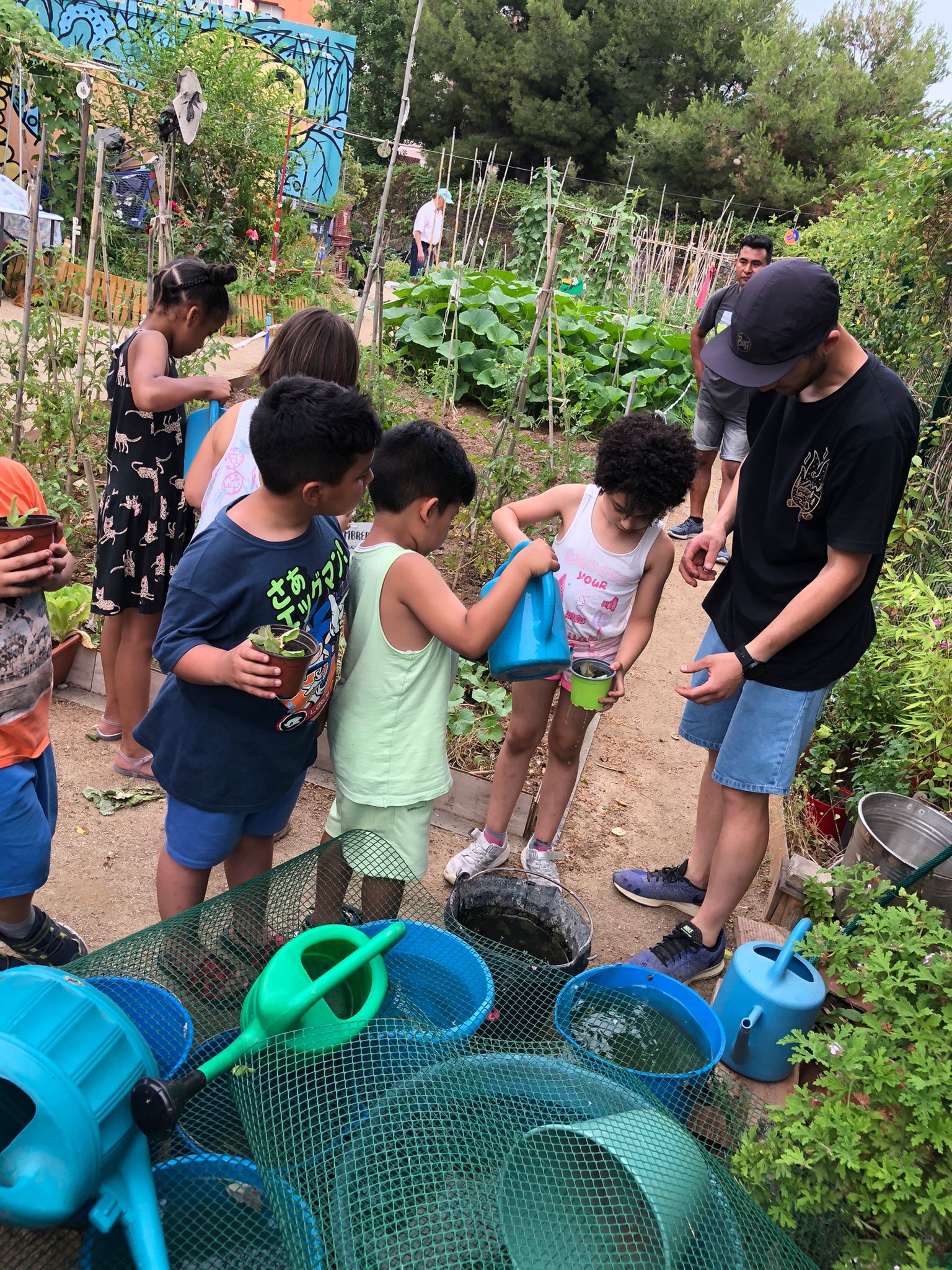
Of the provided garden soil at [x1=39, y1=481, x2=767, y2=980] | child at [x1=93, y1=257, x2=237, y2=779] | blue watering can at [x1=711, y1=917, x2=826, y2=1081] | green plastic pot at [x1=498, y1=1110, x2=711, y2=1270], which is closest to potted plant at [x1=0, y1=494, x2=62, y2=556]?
garden soil at [x1=39, y1=481, x2=767, y2=980]

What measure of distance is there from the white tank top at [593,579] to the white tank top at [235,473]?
942 millimetres

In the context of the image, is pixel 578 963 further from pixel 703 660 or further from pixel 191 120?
pixel 191 120

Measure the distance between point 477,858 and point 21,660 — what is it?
1.68m

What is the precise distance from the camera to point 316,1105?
127cm

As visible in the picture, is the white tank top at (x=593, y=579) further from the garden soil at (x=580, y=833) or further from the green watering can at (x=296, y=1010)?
the green watering can at (x=296, y=1010)

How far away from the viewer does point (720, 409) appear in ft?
19.1

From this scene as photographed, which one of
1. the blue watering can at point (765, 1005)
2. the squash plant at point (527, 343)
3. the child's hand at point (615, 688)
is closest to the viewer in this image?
the blue watering can at point (765, 1005)

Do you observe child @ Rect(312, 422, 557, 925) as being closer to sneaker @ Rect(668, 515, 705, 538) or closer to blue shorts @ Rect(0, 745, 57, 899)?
blue shorts @ Rect(0, 745, 57, 899)

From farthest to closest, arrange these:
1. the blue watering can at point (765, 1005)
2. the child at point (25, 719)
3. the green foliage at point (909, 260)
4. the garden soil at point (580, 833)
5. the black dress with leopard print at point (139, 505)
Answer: the green foliage at point (909, 260) < the black dress with leopard print at point (139, 505) < the garden soil at point (580, 833) < the blue watering can at point (765, 1005) < the child at point (25, 719)

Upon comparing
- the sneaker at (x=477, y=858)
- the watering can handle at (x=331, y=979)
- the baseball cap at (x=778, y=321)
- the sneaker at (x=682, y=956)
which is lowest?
the sneaker at (x=477, y=858)

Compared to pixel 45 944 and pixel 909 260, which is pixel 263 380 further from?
pixel 909 260

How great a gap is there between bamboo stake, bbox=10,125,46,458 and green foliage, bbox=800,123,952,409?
421 cm

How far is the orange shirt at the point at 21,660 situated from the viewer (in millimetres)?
1821

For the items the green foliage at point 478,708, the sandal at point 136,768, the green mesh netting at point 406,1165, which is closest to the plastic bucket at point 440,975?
the green mesh netting at point 406,1165
